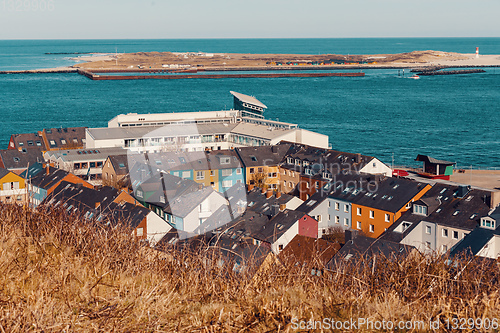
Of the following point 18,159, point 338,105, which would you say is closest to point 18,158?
point 18,159

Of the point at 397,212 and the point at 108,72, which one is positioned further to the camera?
the point at 108,72

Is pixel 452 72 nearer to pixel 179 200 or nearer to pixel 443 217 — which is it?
pixel 443 217

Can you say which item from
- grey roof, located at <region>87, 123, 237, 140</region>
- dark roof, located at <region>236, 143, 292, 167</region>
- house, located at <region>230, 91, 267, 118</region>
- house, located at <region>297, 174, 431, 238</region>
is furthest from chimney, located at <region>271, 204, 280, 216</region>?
house, located at <region>230, 91, 267, 118</region>

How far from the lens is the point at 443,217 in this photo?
1805 centimetres

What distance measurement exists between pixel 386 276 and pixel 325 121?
170 ft

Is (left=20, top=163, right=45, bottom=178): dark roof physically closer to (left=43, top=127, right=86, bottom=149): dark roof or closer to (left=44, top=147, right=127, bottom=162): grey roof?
(left=44, top=147, right=127, bottom=162): grey roof

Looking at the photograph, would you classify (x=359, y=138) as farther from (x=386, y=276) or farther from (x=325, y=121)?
(x=386, y=276)

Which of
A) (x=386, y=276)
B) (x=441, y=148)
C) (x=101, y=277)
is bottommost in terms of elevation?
(x=441, y=148)

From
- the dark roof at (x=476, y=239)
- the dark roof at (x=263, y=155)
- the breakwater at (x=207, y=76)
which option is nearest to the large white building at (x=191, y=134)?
the dark roof at (x=263, y=155)

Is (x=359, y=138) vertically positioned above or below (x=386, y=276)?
below

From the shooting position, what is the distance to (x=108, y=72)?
373 feet

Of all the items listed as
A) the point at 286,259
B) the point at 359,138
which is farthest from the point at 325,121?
the point at 286,259

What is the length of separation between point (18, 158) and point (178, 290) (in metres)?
29.3

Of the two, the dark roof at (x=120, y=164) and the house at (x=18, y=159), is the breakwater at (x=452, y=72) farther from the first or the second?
the dark roof at (x=120, y=164)
